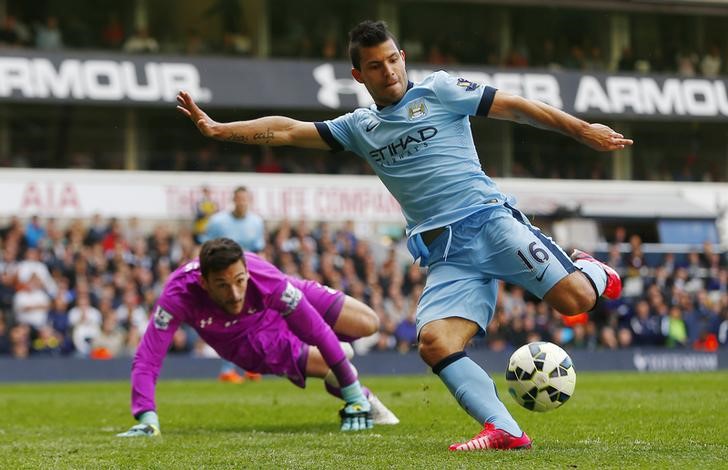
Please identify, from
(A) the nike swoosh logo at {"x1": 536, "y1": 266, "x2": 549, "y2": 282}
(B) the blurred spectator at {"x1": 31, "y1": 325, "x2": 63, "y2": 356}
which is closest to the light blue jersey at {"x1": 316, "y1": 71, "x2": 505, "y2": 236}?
(A) the nike swoosh logo at {"x1": 536, "y1": 266, "x2": 549, "y2": 282}

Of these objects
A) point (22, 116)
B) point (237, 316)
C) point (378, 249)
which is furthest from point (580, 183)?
point (237, 316)

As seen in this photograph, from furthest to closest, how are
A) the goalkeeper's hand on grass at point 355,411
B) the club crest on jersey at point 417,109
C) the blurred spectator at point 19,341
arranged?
the blurred spectator at point 19,341 → the goalkeeper's hand on grass at point 355,411 → the club crest on jersey at point 417,109

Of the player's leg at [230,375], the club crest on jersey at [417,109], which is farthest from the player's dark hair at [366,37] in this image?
the player's leg at [230,375]

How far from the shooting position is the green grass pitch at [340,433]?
7016 mm

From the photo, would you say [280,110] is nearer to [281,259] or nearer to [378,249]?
[378,249]

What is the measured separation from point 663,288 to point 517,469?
21.3 m

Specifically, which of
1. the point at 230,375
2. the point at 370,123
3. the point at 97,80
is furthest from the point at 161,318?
the point at 97,80

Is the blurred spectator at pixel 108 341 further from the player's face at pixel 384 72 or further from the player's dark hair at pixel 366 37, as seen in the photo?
the player's dark hair at pixel 366 37

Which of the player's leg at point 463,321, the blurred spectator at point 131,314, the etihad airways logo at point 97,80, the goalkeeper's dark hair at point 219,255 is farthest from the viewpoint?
the etihad airways logo at point 97,80

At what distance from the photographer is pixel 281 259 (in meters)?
24.2

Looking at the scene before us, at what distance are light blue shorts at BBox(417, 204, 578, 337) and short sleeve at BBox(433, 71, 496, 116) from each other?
63cm

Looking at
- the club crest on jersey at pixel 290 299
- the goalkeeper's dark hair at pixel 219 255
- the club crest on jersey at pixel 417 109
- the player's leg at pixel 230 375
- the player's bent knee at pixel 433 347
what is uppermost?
the club crest on jersey at pixel 417 109

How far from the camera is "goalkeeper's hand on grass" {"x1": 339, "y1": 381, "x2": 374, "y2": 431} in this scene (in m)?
9.74

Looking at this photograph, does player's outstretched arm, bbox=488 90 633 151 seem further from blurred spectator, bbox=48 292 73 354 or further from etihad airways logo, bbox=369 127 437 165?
blurred spectator, bbox=48 292 73 354
